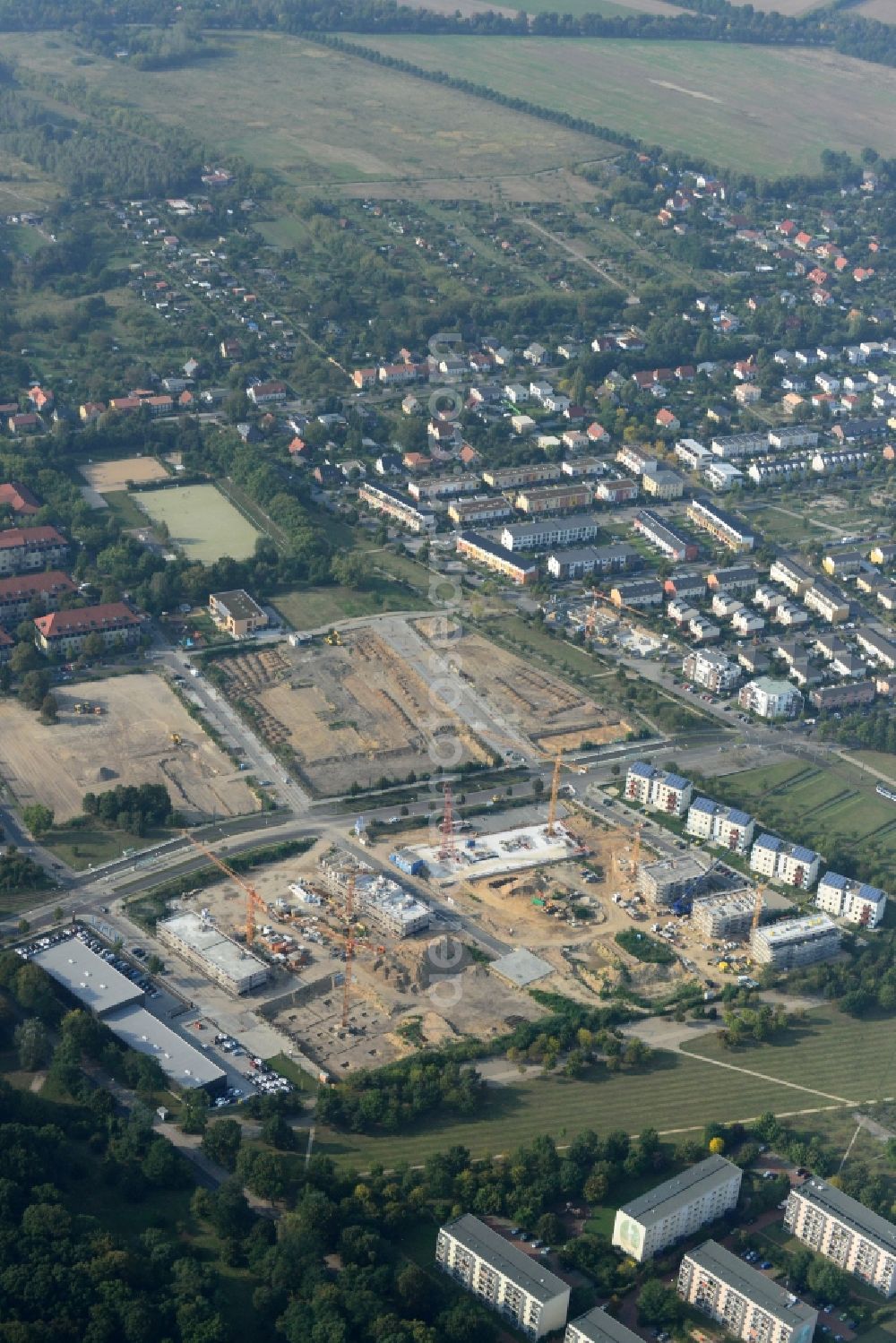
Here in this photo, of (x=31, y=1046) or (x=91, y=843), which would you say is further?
(x=91, y=843)

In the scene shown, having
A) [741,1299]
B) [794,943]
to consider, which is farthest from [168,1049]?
[794,943]

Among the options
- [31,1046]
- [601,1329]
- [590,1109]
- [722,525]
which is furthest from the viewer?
[722,525]

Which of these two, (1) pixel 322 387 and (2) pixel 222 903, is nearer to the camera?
(2) pixel 222 903

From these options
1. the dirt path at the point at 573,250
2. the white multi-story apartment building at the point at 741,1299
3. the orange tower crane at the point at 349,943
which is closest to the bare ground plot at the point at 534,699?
the orange tower crane at the point at 349,943

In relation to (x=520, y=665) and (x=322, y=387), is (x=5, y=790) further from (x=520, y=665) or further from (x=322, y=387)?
(x=322, y=387)

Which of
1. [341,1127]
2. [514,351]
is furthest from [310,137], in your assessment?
[341,1127]

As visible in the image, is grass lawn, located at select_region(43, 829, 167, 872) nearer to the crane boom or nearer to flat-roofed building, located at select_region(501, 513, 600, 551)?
the crane boom

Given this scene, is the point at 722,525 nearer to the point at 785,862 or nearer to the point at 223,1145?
the point at 785,862
